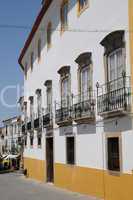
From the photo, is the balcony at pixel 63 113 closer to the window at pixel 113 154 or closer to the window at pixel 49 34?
the window at pixel 113 154

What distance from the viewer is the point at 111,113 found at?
45.0 ft

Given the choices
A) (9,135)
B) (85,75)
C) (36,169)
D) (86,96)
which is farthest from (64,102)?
(9,135)

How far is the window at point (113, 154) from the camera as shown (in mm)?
14055

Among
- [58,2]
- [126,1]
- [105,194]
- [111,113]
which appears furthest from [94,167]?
[58,2]

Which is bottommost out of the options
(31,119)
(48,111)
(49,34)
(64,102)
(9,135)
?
(9,135)

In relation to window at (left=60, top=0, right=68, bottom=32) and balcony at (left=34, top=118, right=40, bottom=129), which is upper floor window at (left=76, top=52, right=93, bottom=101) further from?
balcony at (left=34, top=118, right=40, bottom=129)

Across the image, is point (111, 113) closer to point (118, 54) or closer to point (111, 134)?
point (111, 134)

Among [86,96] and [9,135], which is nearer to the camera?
[86,96]

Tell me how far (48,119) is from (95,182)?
7.54 meters

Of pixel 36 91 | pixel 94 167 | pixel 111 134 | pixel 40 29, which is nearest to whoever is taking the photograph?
pixel 111 134

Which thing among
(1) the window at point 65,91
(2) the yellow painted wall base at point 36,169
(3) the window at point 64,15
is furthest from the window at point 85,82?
(2) the yellow painted wall base at point 36,169

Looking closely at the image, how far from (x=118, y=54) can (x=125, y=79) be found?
116 centimetres

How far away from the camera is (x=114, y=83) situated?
14180 millimetres

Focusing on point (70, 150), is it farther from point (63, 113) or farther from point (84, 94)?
point (84, 94)
